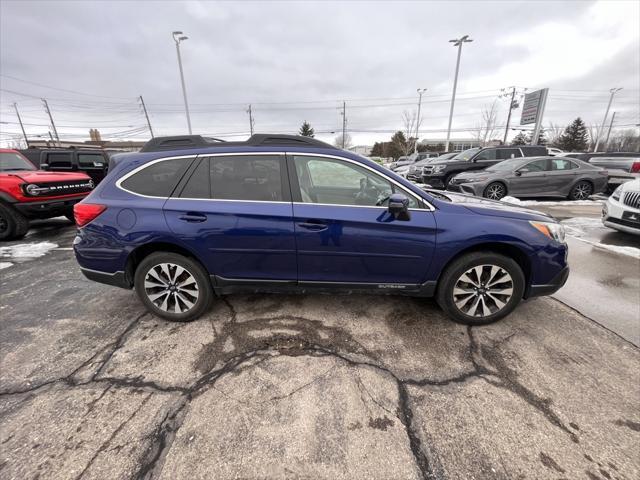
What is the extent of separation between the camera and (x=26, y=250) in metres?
5.08

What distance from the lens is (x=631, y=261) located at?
4.44 m

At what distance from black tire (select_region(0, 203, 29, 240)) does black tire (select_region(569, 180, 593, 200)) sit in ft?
47.5

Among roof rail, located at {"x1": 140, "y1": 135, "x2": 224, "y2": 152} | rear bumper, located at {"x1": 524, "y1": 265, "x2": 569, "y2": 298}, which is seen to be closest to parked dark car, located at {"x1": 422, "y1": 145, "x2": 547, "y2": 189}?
rear bumper, located at {"x1": 524, "y1": 265, "x2": 569, "y2": 298}

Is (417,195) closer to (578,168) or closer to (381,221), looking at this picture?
(381,221)

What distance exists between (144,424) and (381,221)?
2.21 metres

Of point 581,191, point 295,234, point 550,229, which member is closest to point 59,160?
point 295,234

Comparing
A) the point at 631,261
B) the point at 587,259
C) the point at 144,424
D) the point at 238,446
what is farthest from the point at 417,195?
the point at 631,261

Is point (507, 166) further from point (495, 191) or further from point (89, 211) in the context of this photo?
point (89, 211)

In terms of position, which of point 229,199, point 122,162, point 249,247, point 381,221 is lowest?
point 249,247

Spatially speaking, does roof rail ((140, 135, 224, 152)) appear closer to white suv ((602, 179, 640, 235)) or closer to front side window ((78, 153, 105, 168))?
white suv ((602, 179, 640, 235))

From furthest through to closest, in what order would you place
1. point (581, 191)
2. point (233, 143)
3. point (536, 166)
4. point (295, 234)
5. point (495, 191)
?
point (581, 191) → point (536, 166) → point (495, 191) → point (233, 143) → point (295, 234)

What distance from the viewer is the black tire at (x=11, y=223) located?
5.43 meters

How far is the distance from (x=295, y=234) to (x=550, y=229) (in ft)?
7.72

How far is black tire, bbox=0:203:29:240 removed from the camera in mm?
5430
